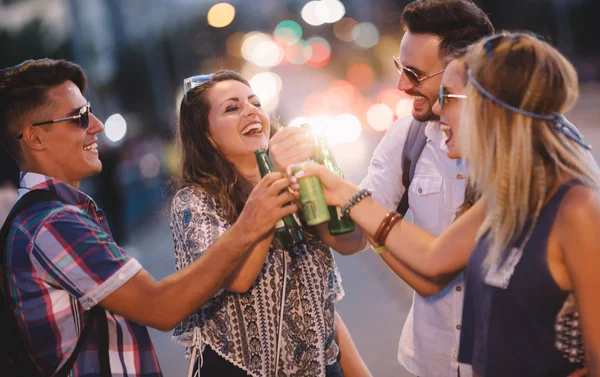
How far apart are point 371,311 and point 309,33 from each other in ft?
203

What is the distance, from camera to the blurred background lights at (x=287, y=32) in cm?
6641

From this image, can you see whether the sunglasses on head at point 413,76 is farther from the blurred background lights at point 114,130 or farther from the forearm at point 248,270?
the blurred background lights at point 114,130

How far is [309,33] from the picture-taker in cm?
6675

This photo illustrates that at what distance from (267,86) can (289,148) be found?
4025 centimetres

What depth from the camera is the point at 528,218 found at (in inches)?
87.7

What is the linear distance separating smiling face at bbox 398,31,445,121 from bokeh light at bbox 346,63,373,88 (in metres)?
41.0

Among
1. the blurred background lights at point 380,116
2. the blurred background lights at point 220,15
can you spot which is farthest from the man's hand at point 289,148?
the blurred background lights at point 220,15

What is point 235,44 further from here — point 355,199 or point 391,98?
point 355,199

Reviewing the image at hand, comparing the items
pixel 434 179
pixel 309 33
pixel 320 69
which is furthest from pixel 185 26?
pixel 434 179

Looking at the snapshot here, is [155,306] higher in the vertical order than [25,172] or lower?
lower

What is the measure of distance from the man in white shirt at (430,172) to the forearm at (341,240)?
290mm

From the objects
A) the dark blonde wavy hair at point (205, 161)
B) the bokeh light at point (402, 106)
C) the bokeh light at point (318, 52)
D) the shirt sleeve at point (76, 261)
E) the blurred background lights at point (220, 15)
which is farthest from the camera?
the bokeh light at point (318, 52)

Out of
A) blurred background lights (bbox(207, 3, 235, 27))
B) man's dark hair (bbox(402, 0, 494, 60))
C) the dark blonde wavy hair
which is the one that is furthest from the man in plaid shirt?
blurred background lights (bbox(207, 3, 235, 27))

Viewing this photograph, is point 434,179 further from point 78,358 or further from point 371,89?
point 371,89
